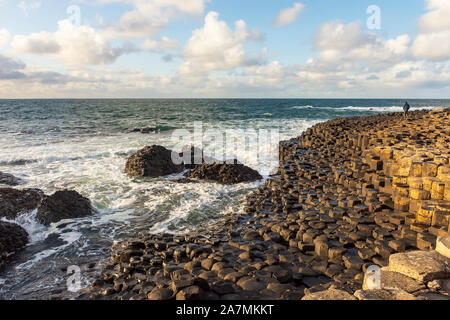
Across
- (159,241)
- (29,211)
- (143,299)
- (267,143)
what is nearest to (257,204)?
(159,241)

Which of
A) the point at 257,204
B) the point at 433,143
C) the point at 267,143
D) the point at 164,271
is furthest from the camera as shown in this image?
the point at 267,143

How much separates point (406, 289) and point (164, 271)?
121 inches

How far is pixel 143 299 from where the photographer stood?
346cm

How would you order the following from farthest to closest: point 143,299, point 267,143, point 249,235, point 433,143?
1. point 267,143
2. point 433,143
3. point 249,235
4. point 143,299

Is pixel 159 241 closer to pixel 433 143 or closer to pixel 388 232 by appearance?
pixel 388 232

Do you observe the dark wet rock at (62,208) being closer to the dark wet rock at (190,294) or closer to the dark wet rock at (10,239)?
the dark wet rock at (10,239)

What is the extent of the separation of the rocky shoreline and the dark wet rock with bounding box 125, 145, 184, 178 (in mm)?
4279

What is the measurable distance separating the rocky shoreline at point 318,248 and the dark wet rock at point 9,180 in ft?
22.5

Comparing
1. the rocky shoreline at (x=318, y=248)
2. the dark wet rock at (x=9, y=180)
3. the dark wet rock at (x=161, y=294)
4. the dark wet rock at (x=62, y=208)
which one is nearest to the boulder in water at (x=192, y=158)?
the rocky shoreline at (x=318, y=248)

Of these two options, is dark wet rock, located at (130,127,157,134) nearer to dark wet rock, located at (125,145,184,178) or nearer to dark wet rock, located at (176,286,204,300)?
dark wet rock, located at (125,145,184,178)

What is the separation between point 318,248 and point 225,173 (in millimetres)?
5659

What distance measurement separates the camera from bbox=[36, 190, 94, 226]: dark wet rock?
6.57 metres

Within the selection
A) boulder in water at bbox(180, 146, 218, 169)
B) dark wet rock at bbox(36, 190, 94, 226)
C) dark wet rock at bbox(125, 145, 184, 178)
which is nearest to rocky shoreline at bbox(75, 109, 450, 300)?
dark wet rock at bbox(36, 190, 94, 226)

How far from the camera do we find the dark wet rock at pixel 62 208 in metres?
6.57
